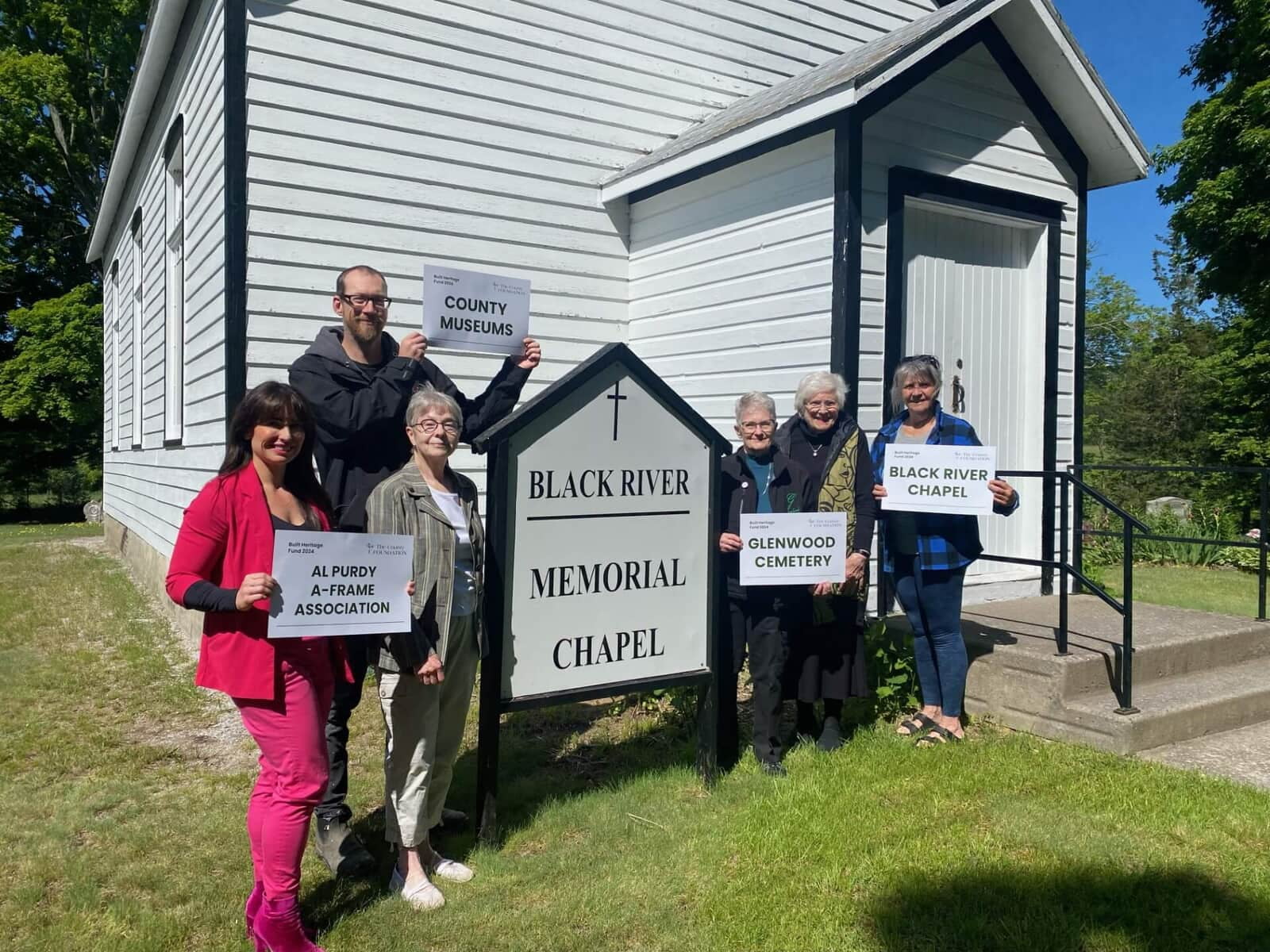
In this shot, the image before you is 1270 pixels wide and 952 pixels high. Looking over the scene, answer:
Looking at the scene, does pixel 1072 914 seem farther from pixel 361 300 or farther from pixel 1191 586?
pixel 1191 586

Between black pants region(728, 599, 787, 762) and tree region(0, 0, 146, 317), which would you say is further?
tree region(0, 0, 146, 317)

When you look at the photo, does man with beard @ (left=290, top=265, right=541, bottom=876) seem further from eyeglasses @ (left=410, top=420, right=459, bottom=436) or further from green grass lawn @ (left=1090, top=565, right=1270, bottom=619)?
A: green grass lawn @ (left=1090, top=565, right=1270, bottom=619)

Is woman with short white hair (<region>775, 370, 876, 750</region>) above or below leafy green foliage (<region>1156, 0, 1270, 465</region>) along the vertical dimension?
below

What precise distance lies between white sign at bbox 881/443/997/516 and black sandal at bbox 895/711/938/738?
108 centimetres

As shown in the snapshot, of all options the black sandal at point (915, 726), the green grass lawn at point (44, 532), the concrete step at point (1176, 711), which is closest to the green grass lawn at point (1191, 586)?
the concrete step at point (1176, 711)

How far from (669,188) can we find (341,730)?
501cm

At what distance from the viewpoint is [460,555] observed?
3.08 metres

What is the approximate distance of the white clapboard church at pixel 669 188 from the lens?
5930 mm

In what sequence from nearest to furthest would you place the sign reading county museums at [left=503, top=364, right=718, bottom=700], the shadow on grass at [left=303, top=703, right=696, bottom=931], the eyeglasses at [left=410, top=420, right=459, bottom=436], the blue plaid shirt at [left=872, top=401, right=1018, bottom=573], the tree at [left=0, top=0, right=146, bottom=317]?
the eyeglasses at [left=410, top=420, right=459, bottom=436] < the shadow on grass at [left=303, top=703, right=696, bottom=931] < the sign reading county museums at [left=503, top=364, right=718, bottom=700] < the blue plaid shirt at [left=872, top=401, right=1018, bottom=573] < the tree at [left=0, top=0, right=146, bottom=317]

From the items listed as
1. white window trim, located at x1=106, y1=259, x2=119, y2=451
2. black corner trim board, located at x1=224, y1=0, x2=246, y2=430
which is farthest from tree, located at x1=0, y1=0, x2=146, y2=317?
black corner trim board, located at x1=224, y1=0, x2=246, y2=430

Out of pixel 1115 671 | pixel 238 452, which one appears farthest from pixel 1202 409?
pixel 238 452

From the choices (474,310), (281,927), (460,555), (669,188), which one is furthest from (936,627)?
(669,188)

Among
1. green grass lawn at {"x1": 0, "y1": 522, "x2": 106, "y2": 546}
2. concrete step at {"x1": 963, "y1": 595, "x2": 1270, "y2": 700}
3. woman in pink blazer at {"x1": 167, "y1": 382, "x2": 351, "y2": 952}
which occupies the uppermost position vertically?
woman in pink blazer at {"x1": 167, "y1": 382, "x2": 351, "y2": 952}

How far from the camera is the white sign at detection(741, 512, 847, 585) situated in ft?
12.9
